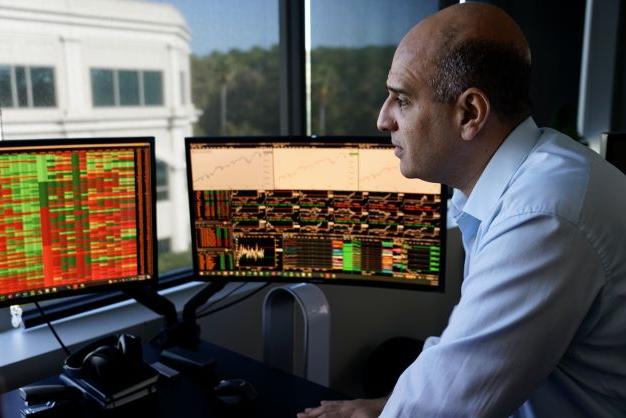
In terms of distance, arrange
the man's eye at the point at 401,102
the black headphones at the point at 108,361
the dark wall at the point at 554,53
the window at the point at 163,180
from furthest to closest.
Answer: the dark wall at the point at 554,53 < the window at the point at 163,180 < the black headphones at the point at 108,361 < the man's eye at the point at 401,102

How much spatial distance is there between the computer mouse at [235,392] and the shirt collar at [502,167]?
61 cm

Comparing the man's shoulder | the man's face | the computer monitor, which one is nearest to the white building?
the man's face

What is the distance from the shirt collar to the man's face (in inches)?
3.3

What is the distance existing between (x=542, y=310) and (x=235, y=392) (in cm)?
69

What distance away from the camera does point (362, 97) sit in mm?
2789

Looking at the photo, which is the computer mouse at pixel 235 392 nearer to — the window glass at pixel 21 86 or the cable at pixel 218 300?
the cable at pixel 218 300

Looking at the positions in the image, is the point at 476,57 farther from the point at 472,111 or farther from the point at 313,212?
the point at 313,212

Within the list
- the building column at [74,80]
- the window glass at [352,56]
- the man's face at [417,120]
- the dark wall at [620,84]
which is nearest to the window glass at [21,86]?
the building column at [74,80]

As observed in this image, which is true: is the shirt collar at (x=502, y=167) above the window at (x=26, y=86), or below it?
below

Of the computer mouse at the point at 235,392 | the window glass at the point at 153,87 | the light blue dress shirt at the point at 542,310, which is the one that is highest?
the window glass at the point at 153,87

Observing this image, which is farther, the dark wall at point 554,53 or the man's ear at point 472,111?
the dark wall at point 554,53

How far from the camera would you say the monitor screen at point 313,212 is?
1.55 metres

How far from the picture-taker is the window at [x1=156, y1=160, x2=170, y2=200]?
198cm

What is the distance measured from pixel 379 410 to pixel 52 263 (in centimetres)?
81
